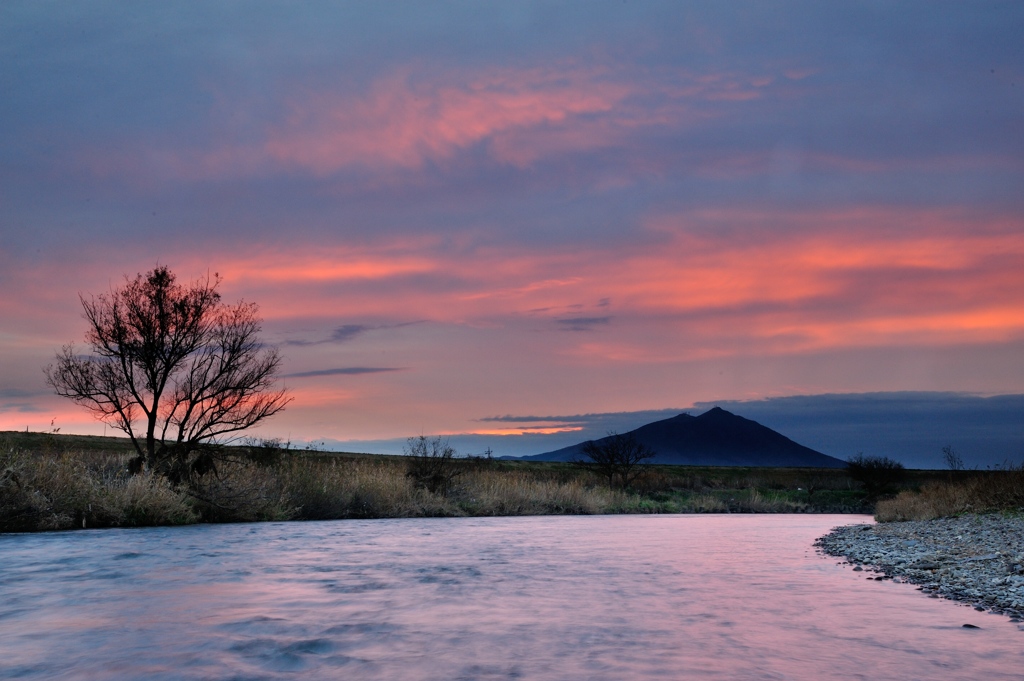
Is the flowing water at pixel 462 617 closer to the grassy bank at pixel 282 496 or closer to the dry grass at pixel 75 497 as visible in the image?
the dry grass at pixel 75 497

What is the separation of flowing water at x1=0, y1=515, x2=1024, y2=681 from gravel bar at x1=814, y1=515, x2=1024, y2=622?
534 mm

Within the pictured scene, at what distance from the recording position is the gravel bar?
1081 cm

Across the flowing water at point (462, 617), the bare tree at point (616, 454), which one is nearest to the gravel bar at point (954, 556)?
the flowing water at point (462, 617)

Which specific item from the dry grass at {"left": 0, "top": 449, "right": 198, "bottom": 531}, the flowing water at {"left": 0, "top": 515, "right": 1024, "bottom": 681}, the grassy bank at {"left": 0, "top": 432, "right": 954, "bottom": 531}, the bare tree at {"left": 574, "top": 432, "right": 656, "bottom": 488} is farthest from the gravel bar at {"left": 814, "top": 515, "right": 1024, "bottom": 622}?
the bare tree at {"left": 574, "top": 432, "right": 656, "bottom": 488}

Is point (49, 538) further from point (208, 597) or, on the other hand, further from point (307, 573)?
point (208, 597)

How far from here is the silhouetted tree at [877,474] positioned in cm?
5081

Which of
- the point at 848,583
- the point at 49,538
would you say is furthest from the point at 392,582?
the point at 49,538

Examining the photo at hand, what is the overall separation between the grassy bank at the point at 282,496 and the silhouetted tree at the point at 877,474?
1419mm

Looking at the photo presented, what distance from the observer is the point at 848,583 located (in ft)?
42.9

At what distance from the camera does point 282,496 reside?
27.7 meters

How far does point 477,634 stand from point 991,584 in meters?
7.34

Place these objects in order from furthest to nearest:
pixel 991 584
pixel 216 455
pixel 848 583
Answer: pixel 216 455
pixel 848 583
pixel 991 584

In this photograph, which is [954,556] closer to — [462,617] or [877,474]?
[462,617]

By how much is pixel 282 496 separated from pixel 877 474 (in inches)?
1520
